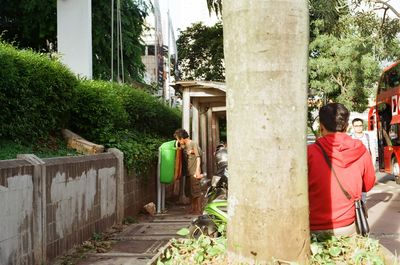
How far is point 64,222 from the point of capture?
6211 mm

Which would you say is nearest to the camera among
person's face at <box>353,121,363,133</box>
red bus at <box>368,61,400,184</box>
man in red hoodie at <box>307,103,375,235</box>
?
man in red hoodie at <box>307,103,375,235</box>

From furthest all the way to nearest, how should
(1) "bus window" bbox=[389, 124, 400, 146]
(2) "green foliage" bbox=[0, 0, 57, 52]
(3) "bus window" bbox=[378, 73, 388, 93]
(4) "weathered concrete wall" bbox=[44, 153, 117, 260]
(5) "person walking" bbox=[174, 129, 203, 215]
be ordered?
(3) "bus window" bbox=[378, 73, 388, 93] → (2) "green foliage" bbox=[0, 0, 57, 52] → (1) "bus window" bbox=[389, 124, 400, 146] → (5) "person walking" bbox=[174, 129, 203, 215] → (4) "weathered concrete wall" bbox=[44, 153, 117, 260]

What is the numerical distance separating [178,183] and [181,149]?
1983 millimetres

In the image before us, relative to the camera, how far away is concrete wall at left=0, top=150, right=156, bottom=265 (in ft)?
16.1

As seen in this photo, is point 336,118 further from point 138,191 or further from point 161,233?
point 138,191

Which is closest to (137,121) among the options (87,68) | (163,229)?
(87,68)

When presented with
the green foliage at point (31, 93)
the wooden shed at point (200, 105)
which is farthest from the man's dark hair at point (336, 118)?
the wooden shed at point (200, 105)

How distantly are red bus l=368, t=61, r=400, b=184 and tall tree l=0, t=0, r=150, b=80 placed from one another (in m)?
7.83

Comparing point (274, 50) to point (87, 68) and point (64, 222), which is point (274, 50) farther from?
point (87, 68)

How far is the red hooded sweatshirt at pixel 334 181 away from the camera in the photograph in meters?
3.47

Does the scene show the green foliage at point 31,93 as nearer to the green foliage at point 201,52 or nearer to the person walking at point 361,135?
the person walking at point 361,135

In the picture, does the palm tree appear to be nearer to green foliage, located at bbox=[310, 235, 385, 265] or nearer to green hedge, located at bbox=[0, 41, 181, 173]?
green hedge, located at bbox=[0, 41, 181, 173]

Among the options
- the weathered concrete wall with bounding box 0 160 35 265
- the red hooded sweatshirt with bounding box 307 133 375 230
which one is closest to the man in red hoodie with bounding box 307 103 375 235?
the red hooded sweatshirt with bounding box 307 133 375 230

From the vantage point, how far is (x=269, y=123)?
8.66 ft
